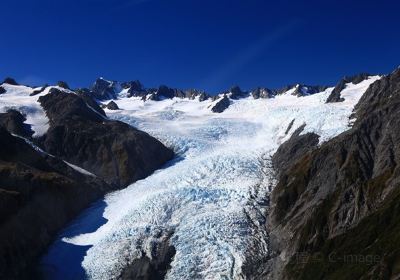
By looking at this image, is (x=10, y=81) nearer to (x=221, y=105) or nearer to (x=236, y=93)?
(x=221, y=105)

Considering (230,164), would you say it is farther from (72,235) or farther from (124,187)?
(72,235)

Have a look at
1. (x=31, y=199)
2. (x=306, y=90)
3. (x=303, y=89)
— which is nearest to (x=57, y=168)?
(x=31, y=199)

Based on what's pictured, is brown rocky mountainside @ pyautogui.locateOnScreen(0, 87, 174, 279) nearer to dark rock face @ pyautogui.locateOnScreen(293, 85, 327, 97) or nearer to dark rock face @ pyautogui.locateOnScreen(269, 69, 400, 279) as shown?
dark rock face @ pyautogui.locateOnScreen(269, 69, 400, 279)

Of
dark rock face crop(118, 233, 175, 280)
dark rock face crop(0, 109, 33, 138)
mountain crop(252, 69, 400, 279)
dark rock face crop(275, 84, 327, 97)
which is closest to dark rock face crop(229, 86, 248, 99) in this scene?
dark rock face crop(275, 84, 327, 97)

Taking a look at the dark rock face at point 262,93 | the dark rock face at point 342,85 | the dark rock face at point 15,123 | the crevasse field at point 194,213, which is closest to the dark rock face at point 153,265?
the crevasse field at point 194,213

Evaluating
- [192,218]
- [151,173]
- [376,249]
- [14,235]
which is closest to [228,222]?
[192,218]

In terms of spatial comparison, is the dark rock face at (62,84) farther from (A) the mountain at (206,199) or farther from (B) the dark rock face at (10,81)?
(A) the mountain at (206,199)
